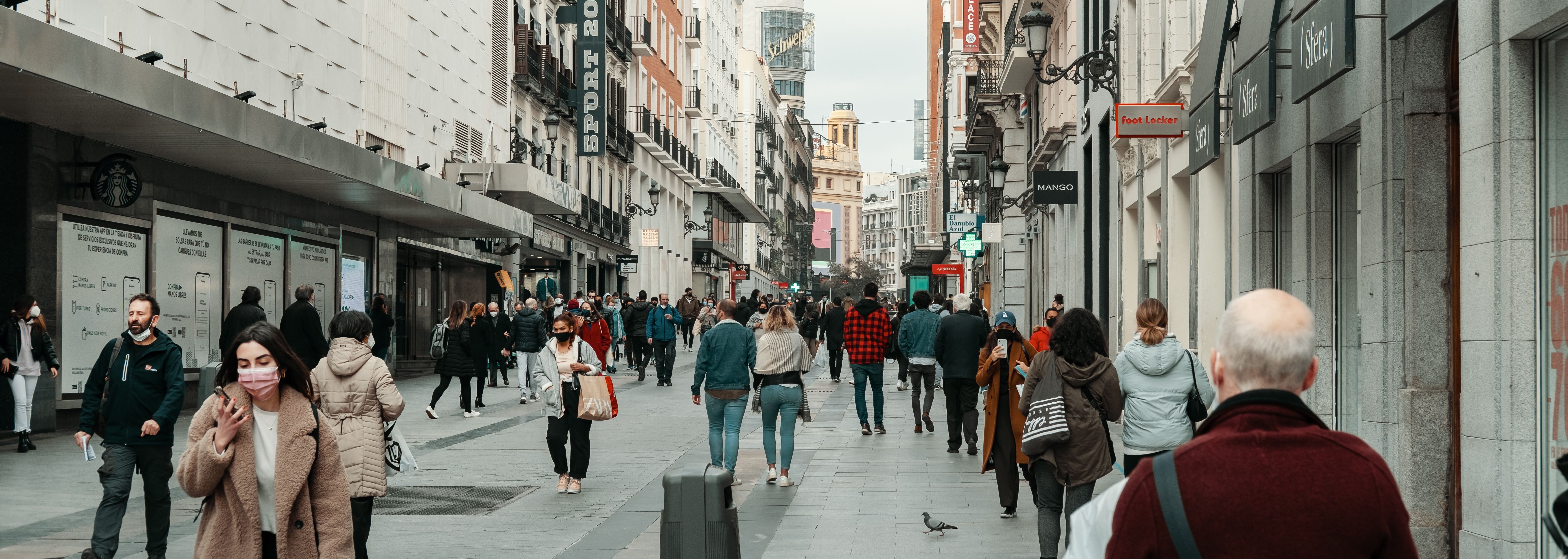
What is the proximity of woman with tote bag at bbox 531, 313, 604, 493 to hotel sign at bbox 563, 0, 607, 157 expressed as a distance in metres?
28.7

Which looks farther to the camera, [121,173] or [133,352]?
[121,173]

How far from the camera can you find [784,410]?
11.8 meters

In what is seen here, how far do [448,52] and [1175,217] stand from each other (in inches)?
751

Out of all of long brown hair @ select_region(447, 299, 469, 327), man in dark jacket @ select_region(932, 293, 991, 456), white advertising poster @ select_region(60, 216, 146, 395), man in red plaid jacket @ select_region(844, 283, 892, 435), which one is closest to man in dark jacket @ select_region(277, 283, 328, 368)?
white advertising poster @ select_region(60, 216, 146, 395)

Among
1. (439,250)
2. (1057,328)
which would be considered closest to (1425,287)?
(1057,328)

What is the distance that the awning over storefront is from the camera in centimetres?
1183

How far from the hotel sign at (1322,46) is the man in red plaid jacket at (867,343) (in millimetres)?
7794

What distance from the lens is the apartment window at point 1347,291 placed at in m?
9.97

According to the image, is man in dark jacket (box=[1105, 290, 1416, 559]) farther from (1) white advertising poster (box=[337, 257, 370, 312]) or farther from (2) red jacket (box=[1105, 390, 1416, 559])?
(1) white advertising poster (box=[337, 257, 370, 312])

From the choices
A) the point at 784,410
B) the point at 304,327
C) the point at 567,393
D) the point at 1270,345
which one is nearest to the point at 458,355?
the point at 304,327

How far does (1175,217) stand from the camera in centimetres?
1595

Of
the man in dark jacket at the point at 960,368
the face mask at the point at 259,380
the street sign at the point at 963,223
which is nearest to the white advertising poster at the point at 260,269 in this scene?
the man in dark jacket at the point at 960,368

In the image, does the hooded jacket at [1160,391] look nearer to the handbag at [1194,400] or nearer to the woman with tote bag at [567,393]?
the handbag at [1194,400]

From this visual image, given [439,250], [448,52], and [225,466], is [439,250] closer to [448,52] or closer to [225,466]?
[448,52]
